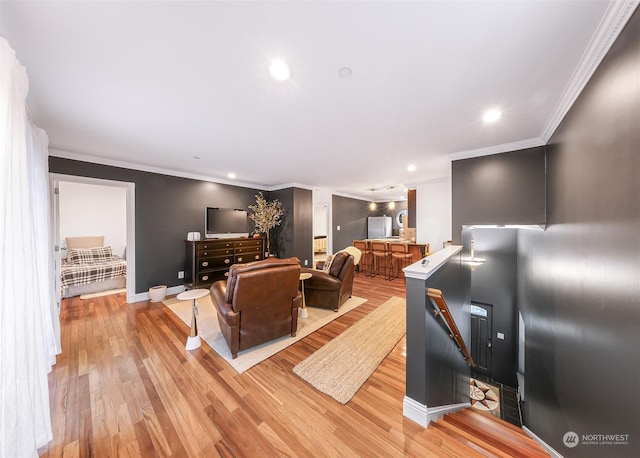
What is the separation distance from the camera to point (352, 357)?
2350mm

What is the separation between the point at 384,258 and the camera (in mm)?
6023

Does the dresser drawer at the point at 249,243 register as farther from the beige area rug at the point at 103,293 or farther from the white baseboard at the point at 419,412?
the white baseboard at the point at 419,412

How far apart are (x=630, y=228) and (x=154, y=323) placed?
4738 millimetres

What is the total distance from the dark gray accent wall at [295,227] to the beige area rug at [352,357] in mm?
2800

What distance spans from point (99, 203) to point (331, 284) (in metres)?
6.64

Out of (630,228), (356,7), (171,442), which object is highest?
(356,7)

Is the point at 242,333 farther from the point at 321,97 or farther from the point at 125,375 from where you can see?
the point at 321,97

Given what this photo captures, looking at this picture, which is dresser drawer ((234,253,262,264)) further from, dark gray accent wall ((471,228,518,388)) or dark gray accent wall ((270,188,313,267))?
dark gray accent wall ((471,228,518,388))

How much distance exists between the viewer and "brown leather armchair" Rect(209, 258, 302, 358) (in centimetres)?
223

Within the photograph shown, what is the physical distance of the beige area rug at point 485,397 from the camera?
3334mm

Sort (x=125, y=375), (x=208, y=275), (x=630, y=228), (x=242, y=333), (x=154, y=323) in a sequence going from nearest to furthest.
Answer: (x=630, y=228) < (x=125, y=375) < (x=242, y=333) < (x=154, y=323) < (x=208, y=275)

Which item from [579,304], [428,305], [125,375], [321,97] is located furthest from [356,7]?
[125,375]

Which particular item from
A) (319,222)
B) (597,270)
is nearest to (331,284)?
(597,270)

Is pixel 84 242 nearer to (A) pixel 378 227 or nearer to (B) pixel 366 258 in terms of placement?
(B) pixel 366 258
